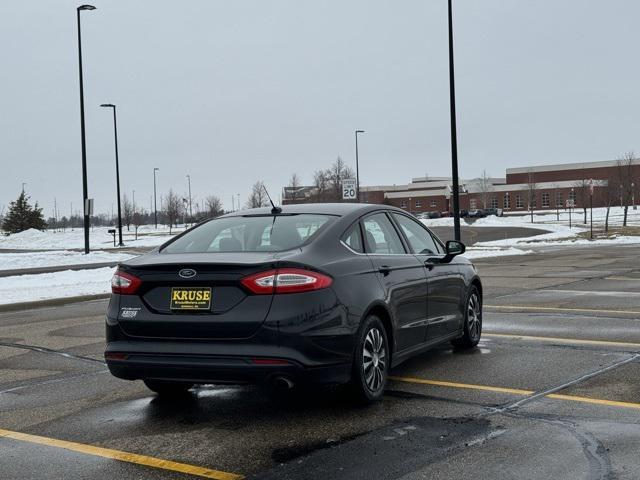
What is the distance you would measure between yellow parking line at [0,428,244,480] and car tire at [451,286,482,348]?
442 cm

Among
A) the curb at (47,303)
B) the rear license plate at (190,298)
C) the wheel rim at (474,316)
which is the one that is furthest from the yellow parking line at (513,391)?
the curb at (47,303)

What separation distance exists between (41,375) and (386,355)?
149 inches

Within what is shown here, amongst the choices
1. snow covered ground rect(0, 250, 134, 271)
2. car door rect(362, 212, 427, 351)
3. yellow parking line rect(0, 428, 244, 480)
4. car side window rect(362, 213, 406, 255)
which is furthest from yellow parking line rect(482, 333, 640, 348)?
snow covered ground rect(0, 250, 134, 271)

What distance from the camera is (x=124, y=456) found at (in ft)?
16.3

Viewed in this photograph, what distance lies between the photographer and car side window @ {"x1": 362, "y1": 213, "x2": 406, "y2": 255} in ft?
21.9

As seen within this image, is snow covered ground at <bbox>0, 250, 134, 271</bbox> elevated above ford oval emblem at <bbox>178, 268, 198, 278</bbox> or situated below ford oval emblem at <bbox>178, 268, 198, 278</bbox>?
below

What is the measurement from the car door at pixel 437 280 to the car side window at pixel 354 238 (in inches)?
38.8

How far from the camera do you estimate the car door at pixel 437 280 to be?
7449 millimetres

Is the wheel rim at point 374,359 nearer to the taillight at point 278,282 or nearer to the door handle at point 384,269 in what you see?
the door handle at point 384,269

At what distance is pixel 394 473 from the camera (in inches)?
175

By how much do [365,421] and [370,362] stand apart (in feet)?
1.95

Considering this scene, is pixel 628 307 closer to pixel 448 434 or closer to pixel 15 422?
pixel 448 434

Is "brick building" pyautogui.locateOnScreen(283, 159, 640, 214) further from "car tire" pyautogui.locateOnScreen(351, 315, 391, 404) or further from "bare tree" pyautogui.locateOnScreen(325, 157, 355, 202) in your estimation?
"car tire" pyautogui.locateOnScreen(351, 315, 391, 404)

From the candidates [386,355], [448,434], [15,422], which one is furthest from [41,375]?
[448,434]
